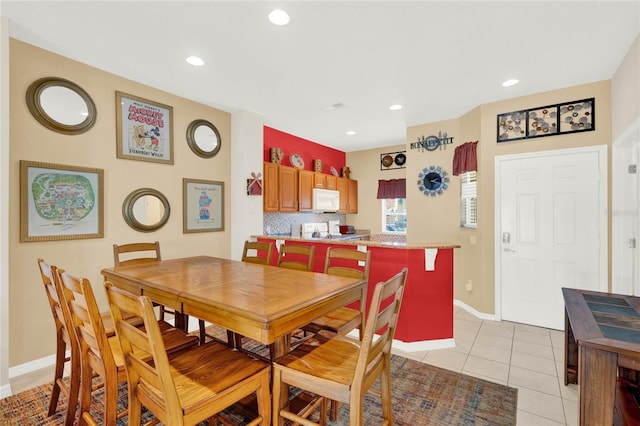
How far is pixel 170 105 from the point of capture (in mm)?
3377

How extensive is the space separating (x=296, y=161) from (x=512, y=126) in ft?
11.0

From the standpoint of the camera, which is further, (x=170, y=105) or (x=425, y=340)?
(x=170, y=105)

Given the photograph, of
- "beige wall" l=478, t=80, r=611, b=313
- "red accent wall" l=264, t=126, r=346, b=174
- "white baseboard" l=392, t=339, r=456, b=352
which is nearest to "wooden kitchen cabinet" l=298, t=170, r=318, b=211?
"red accent wall" l=264, t=126, r=346, b=174

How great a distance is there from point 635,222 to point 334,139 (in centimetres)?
422

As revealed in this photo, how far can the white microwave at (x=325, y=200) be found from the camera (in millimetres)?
5321

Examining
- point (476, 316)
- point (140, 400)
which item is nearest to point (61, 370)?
point (140, 400)

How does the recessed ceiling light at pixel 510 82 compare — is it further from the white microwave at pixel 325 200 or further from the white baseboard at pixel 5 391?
the white baseboard at pixel 5 391

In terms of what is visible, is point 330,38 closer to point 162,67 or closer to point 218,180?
point 162,67

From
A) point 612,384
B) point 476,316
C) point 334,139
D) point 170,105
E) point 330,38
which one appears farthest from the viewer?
point 334,139

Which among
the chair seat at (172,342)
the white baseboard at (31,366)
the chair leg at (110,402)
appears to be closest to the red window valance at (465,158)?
the chair seat at (172,342)

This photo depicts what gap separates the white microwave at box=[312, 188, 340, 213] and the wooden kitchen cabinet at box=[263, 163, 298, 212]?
45cm

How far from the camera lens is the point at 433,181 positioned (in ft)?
14.8

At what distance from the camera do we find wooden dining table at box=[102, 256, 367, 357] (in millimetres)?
1332

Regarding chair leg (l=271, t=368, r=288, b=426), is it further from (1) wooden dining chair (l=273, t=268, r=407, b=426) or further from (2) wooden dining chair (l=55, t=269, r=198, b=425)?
(2) wooden dining chair (l=55, t=269, r=198, b=425)
